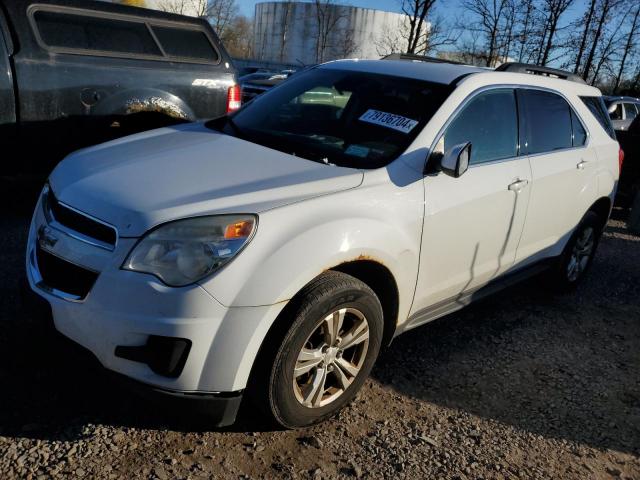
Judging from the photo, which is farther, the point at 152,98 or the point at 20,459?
the point at 152,98

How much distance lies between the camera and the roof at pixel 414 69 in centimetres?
344

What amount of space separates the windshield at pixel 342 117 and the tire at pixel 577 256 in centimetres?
209

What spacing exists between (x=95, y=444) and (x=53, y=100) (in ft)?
11.4

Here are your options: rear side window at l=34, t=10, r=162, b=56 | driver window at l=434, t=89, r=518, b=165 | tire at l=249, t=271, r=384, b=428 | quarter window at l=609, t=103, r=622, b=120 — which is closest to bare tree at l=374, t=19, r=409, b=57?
quarter window at l=609, t=103, r=622, b=120

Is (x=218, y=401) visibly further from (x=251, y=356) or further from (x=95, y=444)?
(x=95, y=444)

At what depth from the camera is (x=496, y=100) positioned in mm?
3576

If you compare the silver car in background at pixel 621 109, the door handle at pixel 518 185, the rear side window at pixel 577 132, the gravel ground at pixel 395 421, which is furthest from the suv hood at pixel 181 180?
the silver car in background at pixel 621 109

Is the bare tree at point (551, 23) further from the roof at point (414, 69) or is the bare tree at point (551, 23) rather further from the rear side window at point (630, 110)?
the roof at point (414, 69)

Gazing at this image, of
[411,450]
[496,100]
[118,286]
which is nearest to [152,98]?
[496,100]

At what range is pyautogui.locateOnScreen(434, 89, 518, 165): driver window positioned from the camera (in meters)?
3.24

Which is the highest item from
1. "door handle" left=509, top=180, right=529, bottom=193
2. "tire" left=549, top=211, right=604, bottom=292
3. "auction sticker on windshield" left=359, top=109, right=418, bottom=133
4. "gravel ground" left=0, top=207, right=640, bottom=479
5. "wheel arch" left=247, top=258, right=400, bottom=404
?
"auction sticker on windshield" left=359, top=109, right=418, bottom=133

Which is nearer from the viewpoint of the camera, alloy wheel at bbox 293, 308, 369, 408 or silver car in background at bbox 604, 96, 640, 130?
alloy wheel at bbox 293, 308, 369, 408

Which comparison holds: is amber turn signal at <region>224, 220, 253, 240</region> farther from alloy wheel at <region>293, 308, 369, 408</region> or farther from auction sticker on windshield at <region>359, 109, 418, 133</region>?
auction sticker on windshield at <region>359, 109, 418, 133</region>

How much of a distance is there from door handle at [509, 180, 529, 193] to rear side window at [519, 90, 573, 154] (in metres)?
0.29
